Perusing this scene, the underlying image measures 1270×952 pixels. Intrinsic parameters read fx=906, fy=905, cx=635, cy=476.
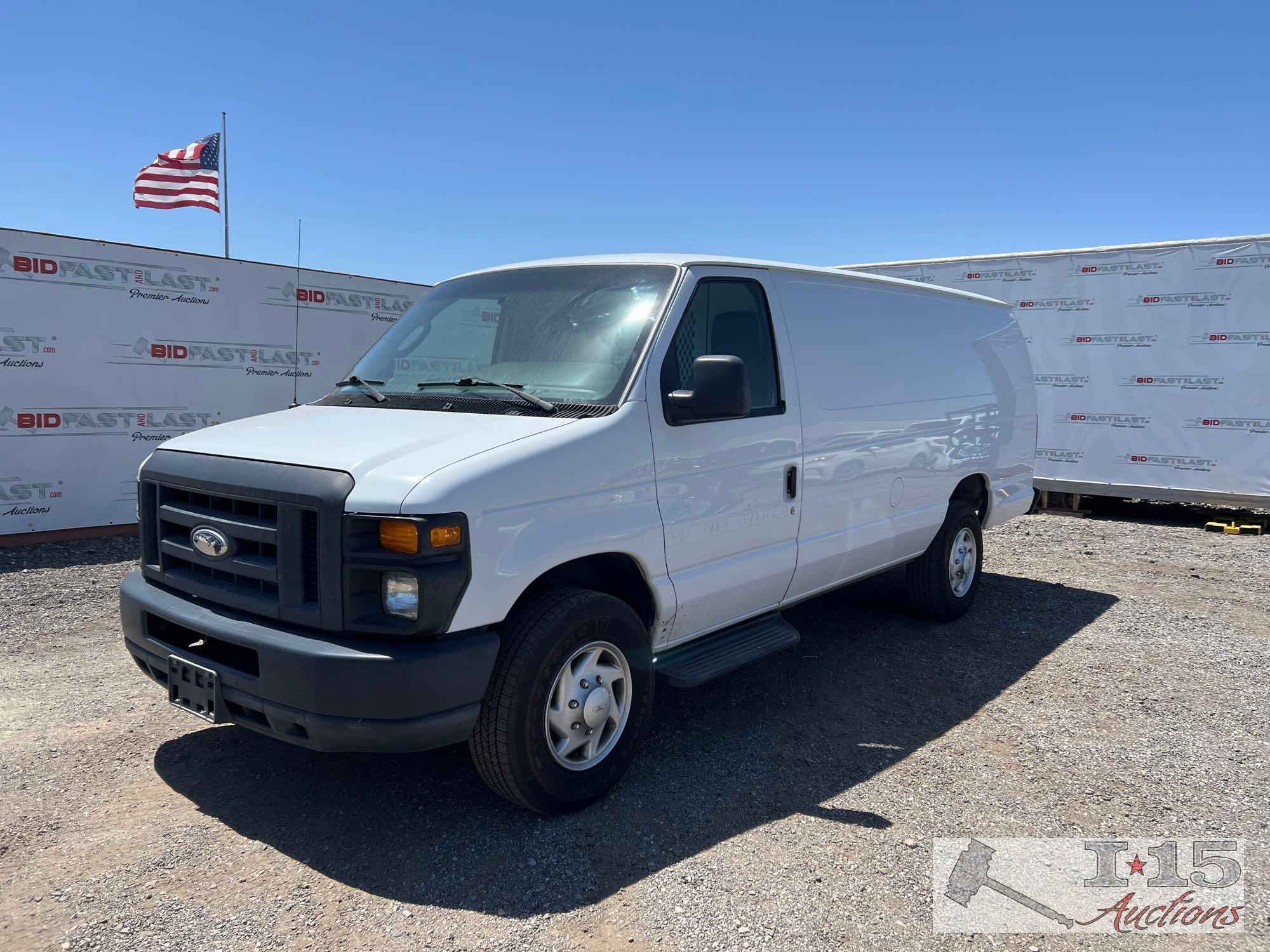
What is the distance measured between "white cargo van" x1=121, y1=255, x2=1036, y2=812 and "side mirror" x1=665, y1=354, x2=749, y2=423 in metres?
0.01

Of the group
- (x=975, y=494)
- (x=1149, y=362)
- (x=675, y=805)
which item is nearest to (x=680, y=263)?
(x=675, y=805)

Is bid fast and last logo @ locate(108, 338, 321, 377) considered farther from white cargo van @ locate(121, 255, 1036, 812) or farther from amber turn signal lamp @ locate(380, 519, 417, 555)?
amber turn signal lamp @ locate(380, 519, 417, 555)

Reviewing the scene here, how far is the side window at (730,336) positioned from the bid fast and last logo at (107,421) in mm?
6617

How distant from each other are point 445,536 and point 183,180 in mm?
12254

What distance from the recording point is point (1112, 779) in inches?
159

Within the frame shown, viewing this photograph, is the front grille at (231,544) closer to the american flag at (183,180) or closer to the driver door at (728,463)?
the driver door at (728,463)

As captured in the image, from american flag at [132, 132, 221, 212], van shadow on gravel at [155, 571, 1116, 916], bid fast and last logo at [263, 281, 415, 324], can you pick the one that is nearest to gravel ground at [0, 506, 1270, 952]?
van shadow on gravel at [155, 571, 1116, 916]

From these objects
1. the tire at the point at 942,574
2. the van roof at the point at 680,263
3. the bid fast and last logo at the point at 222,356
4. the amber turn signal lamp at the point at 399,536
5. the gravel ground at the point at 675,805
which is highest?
the van roof at the point at 680,263

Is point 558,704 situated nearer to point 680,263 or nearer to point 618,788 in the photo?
point 618,788

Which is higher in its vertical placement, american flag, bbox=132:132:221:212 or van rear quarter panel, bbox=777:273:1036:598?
american flag, bbox=132:132:221:212

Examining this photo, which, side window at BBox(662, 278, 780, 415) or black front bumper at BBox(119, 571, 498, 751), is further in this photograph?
side window at BBox(662, 278, 780, 415)

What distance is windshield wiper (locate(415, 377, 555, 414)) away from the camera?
3.67 meters

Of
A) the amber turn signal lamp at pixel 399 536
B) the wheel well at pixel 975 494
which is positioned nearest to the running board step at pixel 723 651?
the amber turn signal lamp at pixel 399 536

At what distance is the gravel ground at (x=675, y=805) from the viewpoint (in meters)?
2.94
